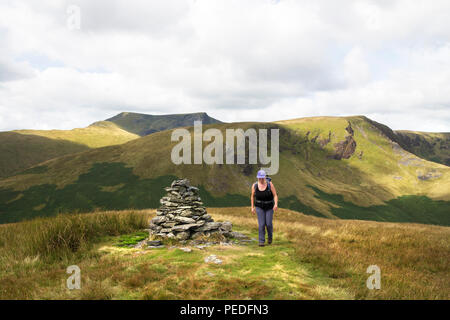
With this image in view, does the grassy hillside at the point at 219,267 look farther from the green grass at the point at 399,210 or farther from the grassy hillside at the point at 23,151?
the grassy hillside at the point at 23,151

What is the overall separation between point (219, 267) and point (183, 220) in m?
5.17

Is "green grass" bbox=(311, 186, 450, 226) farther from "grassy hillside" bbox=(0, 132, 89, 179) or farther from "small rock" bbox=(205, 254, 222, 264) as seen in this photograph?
"grassy hillside" bbox=(0, 132, 89, 179)

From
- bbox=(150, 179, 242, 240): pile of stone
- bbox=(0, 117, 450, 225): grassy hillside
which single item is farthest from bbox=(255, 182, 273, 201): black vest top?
bbox=(0, 117, 450, 225): grassy hillside

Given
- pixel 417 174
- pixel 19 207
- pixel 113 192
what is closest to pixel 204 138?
pixel 113 192

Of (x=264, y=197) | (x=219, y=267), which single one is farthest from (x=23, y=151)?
(x=219, y=267)

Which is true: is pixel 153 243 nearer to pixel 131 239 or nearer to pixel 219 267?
pixel 131 239

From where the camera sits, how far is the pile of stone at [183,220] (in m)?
13.0

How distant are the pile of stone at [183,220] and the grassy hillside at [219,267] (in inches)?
47.3

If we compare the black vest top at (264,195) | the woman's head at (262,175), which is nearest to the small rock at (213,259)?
the black vest top at (264,195)

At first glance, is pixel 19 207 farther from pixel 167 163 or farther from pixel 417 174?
pixel 417 174

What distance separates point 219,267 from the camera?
8.60m

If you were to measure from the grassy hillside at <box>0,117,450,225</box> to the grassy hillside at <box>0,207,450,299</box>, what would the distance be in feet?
275

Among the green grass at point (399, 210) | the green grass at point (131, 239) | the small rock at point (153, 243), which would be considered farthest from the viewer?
the green grass at point (399, 210)
